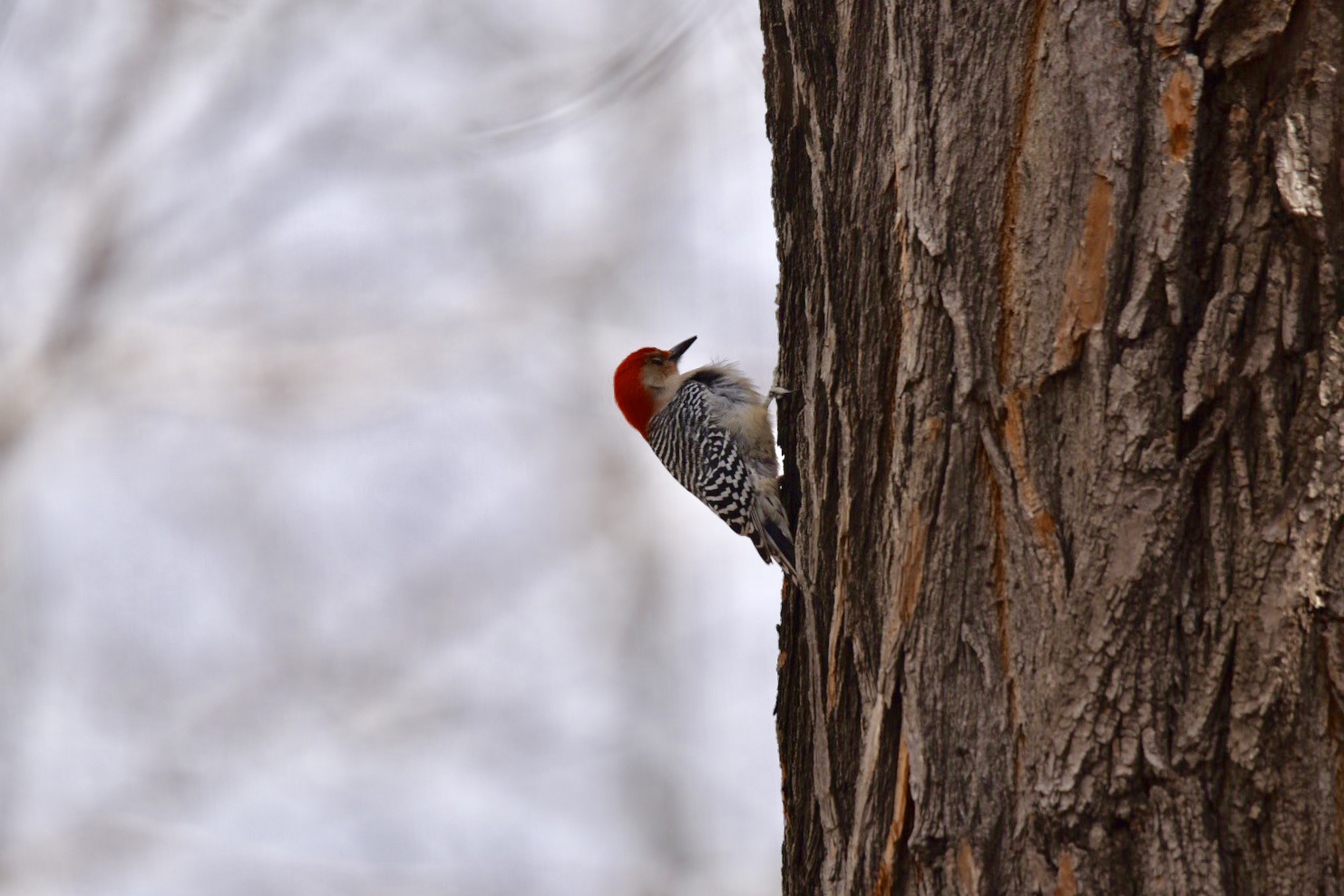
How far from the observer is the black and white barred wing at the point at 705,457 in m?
4.79

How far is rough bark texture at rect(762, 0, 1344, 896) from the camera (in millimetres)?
1705

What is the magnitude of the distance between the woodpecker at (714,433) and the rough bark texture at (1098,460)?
1.98m

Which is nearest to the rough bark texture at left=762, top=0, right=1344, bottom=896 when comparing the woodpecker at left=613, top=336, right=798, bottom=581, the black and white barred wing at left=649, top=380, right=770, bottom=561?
the woodpecker at left=613, top=336, right=798, bottom=581

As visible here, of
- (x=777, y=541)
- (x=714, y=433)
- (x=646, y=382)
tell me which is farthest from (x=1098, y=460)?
(x=646, y=382)

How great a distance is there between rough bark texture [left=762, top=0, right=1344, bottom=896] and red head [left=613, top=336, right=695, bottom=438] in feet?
12.5

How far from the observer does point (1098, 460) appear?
183 centimetres

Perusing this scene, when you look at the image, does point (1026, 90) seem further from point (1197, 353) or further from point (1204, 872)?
point (1204, 872)

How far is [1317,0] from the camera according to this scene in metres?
1.74

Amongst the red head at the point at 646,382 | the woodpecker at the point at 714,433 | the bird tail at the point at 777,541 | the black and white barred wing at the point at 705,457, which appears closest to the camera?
the bird tail at the point at 777,541

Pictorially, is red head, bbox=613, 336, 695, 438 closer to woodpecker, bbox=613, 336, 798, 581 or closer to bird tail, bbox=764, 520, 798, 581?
woodpecker, bbox=613, 336, 798, 581

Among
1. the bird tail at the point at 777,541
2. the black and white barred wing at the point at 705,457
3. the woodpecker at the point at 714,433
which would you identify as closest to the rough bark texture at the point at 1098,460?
the bird tail at the point at 777,541

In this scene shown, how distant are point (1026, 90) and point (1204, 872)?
1.14m

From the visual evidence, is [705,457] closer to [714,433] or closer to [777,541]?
[714,433]

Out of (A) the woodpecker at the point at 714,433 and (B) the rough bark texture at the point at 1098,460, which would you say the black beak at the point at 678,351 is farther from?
(B) the rough bark texture at the point at 1098,460
